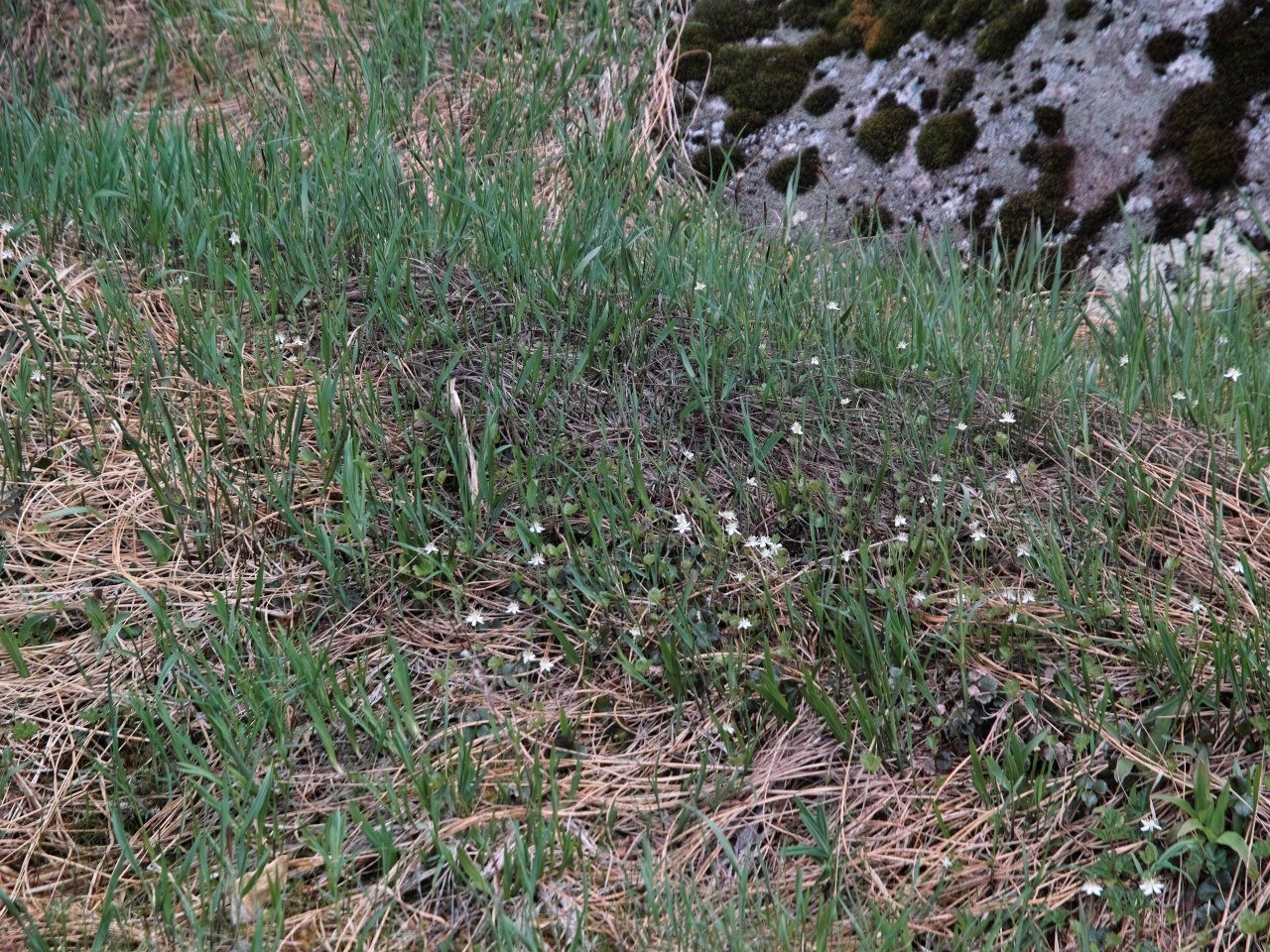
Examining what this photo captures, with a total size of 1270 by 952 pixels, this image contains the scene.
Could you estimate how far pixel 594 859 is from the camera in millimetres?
1758

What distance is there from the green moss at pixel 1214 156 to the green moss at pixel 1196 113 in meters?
0.02

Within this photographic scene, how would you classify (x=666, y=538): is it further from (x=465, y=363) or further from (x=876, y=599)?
(x=465, y=363)

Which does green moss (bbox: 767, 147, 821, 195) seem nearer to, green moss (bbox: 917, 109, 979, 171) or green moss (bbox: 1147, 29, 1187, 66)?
green moss (bbox: 917, 109, 979, 171)

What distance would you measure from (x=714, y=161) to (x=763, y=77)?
16.5 inches

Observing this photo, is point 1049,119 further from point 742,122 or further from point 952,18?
point 742,122

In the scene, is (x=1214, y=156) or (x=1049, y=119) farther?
(x=1049, y=119)

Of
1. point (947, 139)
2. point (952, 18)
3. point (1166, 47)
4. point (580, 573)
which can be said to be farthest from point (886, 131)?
point (580, 573)

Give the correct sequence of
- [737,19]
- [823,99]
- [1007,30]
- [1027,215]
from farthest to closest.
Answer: [737,19], [823,99], [1007,30], [1027,215]

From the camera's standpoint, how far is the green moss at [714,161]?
4145 millimetres

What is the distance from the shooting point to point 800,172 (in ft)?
13.0

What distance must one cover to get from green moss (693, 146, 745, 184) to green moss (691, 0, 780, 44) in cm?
58

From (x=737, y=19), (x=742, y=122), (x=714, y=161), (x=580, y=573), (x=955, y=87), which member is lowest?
(x=580, y=573)

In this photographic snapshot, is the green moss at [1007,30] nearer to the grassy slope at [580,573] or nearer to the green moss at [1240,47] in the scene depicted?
the green moss at [1240,47]

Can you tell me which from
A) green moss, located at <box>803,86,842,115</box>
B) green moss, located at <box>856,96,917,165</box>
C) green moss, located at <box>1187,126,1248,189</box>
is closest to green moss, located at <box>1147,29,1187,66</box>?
green moss, located at <box>1187,126,1248,189</box>
